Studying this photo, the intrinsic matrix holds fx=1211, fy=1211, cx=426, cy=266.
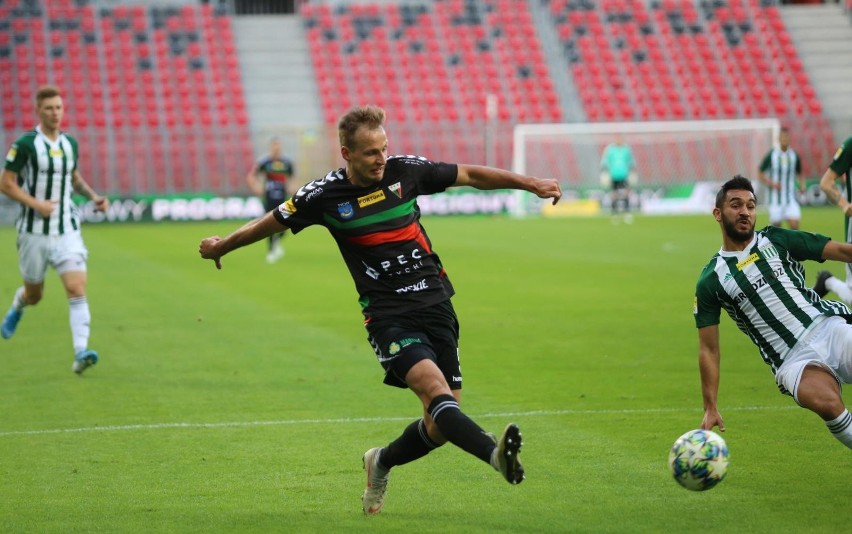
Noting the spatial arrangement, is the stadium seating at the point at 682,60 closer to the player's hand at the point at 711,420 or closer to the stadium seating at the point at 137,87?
the stadium seating at the point at 137,87

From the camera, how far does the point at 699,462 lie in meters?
5.90

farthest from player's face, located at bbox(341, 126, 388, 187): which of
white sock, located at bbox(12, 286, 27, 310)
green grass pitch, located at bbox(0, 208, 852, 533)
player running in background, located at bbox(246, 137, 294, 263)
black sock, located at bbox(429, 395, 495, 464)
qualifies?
player running in background, located at bbox(246, 137, 294, 263)

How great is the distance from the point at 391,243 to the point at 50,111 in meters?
5.47

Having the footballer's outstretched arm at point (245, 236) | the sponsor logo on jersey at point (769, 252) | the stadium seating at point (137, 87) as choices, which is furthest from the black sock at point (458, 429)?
the stadium seating at point (137, 87)

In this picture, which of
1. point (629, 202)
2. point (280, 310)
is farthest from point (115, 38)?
→ point (280, 310)

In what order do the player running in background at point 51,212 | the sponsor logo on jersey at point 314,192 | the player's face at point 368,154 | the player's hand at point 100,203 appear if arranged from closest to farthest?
the player's face at point 368,154 → the sponsor logo on jersey at point 314,192 → the player running in background at point 51,212 → the player's hand at point 100,203

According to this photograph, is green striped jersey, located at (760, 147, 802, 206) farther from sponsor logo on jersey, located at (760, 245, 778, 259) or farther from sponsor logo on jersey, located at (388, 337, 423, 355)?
sponsor logo on jersey, located at (388, 337, 423, 355)

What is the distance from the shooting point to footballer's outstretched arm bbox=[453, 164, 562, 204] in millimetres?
6012

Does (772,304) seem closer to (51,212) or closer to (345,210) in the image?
(345,210)

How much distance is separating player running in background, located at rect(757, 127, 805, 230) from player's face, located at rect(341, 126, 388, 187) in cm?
1541

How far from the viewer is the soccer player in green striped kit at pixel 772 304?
645 cm

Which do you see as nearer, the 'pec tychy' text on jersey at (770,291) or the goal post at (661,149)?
the 'pec tychy' text on jersey at (770,291)

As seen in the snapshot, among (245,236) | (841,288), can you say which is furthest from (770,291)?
(841,288)

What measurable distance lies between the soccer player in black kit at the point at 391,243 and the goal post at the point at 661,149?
2992 centimetres
